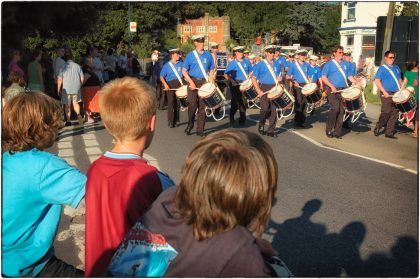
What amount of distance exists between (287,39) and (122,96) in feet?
154

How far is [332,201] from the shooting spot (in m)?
5.90

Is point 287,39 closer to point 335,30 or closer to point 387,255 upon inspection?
point 335,30

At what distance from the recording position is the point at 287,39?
47.6 m

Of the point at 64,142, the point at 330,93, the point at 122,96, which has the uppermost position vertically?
the point at 122,96

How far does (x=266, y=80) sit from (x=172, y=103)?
225 cm

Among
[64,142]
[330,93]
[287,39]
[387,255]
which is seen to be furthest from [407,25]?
[287,39]

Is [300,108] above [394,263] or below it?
above

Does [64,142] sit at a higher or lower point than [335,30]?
lower

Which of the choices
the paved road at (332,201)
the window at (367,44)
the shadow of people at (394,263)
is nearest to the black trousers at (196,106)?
the paved road at (332,201)

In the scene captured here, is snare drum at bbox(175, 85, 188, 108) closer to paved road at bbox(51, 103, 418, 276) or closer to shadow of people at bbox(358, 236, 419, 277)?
paved road at bbox(51, 103, 418, 276)

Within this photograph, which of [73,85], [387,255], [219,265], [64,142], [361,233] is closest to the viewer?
[219,265]

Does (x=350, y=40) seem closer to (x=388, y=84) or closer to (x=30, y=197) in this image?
(x=388, y=84)

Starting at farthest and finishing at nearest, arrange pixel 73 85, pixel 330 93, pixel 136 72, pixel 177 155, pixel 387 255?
pixel 136 72, pixel 73 85, pixel 330 93, pixel 177 155, pixel 387 255

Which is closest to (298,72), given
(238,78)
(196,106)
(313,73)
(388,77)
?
(313,73)
